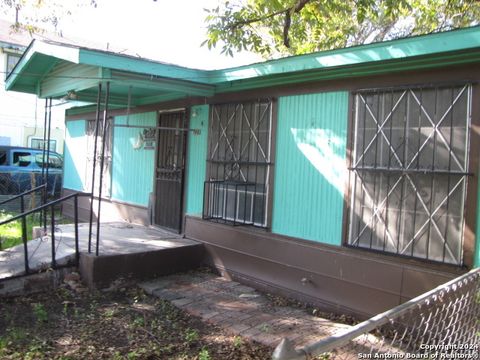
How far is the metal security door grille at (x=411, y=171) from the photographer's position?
3994 millimetres

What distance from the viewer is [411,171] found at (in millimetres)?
4246

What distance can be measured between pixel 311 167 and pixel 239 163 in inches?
46.1

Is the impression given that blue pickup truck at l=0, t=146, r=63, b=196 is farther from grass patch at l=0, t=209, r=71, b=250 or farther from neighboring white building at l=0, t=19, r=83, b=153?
neighboring white building at l=0, t=19, r=83, b=153

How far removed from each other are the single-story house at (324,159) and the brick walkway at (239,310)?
311 millimetres

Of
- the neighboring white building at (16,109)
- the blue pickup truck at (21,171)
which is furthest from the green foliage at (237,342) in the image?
the neighboring white building at (16,109)

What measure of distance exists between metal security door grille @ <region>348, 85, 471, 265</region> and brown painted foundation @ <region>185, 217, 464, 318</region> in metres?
0.17

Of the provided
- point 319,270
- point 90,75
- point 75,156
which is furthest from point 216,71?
point 75,156

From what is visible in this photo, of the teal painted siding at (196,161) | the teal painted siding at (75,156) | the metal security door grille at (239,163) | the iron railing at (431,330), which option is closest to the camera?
the iron railing at (431,330)

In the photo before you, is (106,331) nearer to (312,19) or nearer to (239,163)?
(239,163)

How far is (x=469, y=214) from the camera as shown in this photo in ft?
Answer: 12.7

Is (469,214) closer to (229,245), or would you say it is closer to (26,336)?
(229,245)

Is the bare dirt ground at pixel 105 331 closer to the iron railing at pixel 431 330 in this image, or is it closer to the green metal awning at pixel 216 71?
the iron railing at pixel 431 330

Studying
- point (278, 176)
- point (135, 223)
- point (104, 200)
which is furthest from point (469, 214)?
point (104, 200)

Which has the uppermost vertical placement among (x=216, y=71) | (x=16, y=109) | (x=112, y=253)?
(x=16, y=109)
